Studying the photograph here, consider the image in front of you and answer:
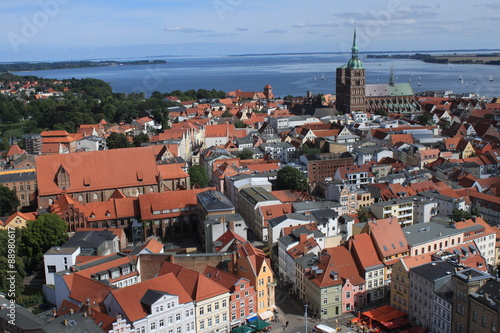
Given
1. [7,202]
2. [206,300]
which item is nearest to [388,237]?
[206,300]

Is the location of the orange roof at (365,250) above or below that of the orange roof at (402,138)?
below

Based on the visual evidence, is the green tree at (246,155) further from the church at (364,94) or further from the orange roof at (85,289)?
the church at (364,94)

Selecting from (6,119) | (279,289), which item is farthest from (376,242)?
(6,119)

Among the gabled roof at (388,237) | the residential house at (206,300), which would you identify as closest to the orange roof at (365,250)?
the gabled roof at (388,237)

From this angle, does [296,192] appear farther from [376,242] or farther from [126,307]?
[126,307]

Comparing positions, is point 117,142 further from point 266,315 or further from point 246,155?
point 266,315
